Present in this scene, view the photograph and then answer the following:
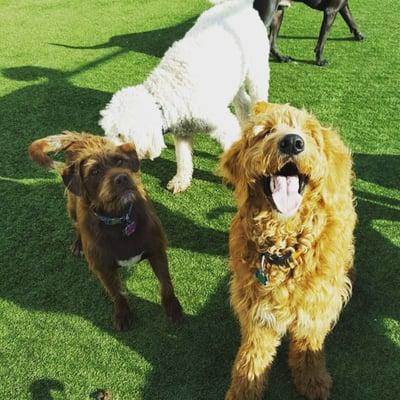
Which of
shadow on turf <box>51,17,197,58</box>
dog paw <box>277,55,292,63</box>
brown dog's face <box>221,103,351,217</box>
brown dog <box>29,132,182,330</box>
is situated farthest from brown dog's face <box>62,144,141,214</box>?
shadow on turf <box>51,17,197,58</box>

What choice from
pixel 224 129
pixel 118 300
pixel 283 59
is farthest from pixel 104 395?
pixel 283 59

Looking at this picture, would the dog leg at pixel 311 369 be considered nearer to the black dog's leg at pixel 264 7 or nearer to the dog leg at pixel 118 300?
the dog leg at pixel 118 300

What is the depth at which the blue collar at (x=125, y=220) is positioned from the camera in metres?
2.68

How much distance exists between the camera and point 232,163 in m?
2.09

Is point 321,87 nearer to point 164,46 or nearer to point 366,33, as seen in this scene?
point 366,33

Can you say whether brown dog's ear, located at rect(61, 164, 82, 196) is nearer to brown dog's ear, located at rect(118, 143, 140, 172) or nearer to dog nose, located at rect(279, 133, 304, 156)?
brown dog's ear, located at rect(118, 143, 140, 172)

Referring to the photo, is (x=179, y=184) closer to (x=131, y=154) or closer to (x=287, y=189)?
(x=131, y=154)

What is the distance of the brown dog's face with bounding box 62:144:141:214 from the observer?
2.53 m

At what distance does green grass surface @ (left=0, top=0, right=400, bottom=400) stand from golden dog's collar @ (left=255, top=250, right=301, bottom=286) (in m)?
0.87

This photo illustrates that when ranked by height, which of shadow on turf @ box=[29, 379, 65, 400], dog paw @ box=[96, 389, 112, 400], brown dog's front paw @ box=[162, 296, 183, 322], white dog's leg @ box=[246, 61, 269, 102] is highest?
white dog's leg @ box=[246, 61, 269, 102]

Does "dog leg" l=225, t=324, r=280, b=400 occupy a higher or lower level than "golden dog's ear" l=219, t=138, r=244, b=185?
lower

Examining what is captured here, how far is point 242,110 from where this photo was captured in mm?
4629

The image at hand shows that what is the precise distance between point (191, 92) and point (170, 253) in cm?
132

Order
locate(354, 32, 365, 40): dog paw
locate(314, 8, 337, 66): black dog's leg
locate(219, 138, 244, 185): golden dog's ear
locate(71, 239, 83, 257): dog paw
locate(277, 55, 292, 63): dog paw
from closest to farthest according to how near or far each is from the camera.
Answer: locate(219, 138, 244, 185): golden dog's ear → locate(71, 239, 83, 257): dog paw → locate(314, 8, 337, 66): black dog's leg → locate(277, 55, 292, 63): dog paw → locate(354, 32, 365, 40): dog paw
